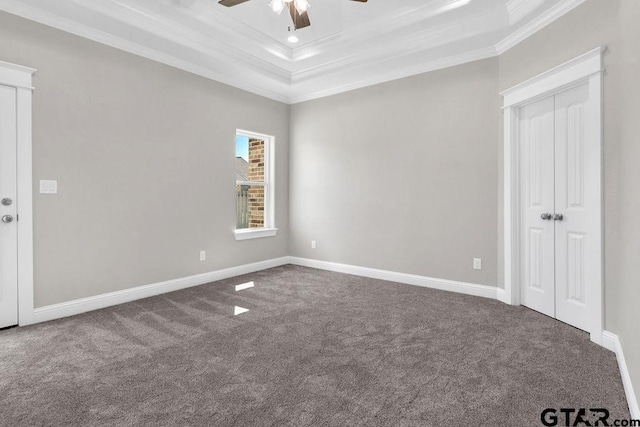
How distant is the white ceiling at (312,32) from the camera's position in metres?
3.16

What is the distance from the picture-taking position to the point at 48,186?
122 inches

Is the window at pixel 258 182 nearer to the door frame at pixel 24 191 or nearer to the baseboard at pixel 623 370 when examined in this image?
the door frame at pixel 24 191

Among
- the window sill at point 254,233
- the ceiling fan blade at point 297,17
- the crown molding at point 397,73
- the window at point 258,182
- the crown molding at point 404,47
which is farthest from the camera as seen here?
the window at point 258,182

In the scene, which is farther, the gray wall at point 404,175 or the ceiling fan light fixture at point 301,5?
the gray wall at point 404,175

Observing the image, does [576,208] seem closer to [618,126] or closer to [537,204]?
[537,204]

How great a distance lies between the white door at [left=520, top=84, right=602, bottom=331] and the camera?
2.74 m

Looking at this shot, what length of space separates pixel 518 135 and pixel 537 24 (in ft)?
3.37

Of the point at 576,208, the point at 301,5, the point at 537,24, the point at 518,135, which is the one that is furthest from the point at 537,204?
the point at 301,5

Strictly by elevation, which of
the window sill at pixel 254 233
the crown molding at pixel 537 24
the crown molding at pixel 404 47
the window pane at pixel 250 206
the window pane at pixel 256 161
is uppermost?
the crown molding at pixel 404 47

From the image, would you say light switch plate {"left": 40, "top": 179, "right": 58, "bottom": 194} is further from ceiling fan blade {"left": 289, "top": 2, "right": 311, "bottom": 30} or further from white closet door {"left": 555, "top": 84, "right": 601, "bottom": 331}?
white closet door {"left": 555, "top": 84, "right": 601, "bottom": 331}

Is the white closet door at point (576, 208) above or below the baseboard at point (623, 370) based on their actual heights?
above

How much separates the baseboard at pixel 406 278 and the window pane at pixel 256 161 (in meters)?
1.49

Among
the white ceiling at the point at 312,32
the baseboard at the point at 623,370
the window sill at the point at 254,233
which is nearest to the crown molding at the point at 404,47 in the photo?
the white ceiling at the point at 312,32

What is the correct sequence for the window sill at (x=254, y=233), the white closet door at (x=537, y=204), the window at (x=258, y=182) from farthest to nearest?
the window at (x=258, y=182), the window sill at (x=254, y=233), the white closet door at (x=537, y=204)
